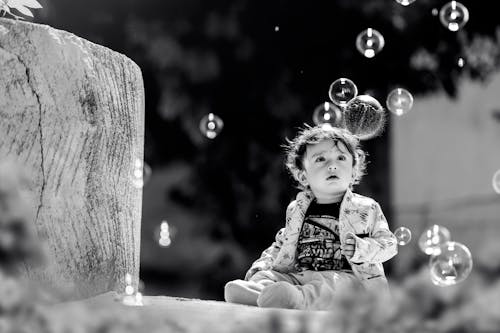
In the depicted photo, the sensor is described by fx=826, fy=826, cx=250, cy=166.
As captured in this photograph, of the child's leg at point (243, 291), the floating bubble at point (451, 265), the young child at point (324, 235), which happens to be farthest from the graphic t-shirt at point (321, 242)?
the floating bubble at point (451, 265)

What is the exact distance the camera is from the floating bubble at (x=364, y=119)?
10.8 feet

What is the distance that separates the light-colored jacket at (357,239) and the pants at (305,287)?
0.08 m

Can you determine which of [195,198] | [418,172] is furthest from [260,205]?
[418,172]

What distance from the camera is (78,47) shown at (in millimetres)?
2484

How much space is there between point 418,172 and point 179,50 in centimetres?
229

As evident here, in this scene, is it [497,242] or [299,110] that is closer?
[497,242]

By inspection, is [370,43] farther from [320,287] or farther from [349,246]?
[320,287]

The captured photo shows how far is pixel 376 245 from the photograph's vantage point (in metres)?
2.83

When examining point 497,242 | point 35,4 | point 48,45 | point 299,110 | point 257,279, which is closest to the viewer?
point 497,242

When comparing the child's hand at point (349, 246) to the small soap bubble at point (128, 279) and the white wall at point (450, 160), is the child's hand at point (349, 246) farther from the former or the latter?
the white wall at point (450, 160)

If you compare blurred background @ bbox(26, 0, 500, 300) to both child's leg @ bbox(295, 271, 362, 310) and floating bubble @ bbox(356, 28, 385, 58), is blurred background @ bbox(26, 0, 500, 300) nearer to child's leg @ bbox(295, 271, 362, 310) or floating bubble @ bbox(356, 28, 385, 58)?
floating bubble @ bbox(356, 28, 385, 58)

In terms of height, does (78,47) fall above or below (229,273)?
above

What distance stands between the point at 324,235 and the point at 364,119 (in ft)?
1.85

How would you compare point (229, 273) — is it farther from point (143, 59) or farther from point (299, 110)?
point (143, 59)
